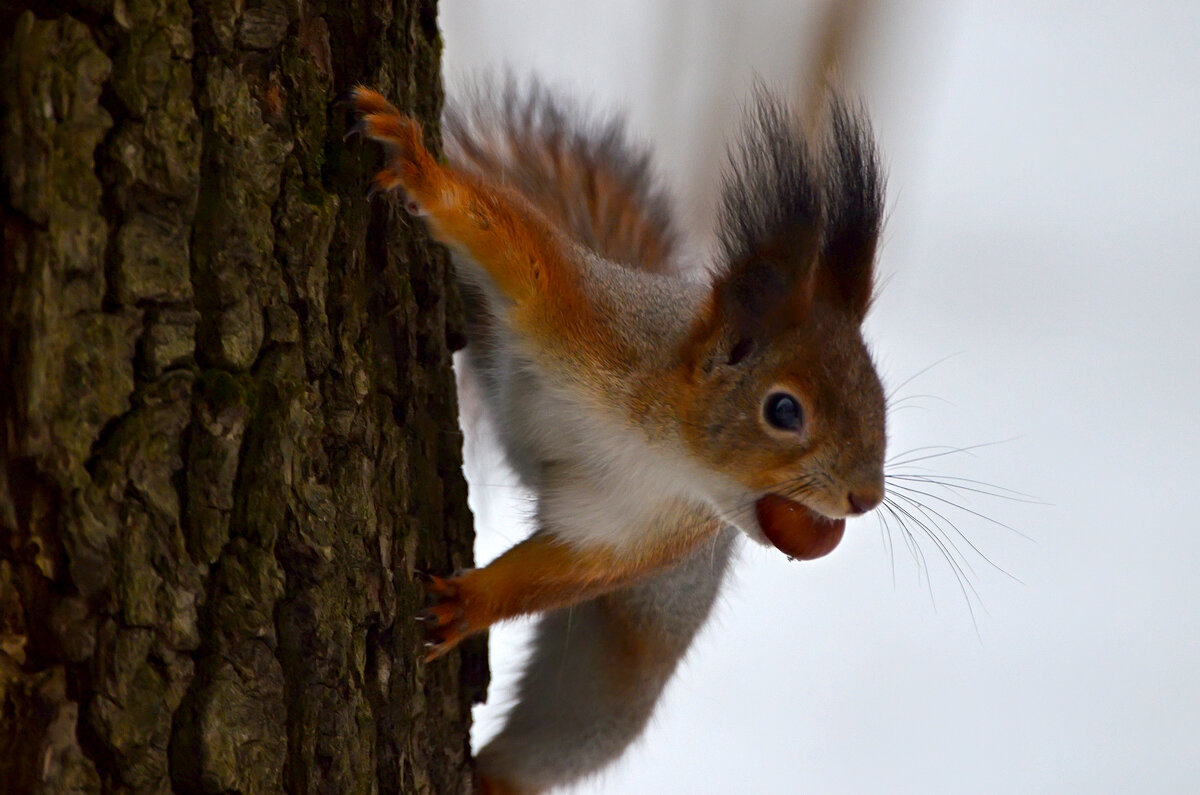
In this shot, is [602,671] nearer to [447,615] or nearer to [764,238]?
[447,615]

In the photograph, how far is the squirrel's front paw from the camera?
4.65 feet

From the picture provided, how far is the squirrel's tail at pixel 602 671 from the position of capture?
2.00 m

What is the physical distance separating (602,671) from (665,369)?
682 millimetres

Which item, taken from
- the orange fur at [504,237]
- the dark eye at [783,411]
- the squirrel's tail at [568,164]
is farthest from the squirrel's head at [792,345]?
the squirrel's tail at [568,164]

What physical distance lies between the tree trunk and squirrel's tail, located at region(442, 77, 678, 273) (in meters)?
0.60

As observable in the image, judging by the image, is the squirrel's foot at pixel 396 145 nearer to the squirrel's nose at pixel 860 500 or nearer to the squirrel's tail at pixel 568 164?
the squirrel's tail at pixel 568 164

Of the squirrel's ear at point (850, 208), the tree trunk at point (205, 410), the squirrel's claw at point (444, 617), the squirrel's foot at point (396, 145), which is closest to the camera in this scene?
the tree trunk at point (205, 410)

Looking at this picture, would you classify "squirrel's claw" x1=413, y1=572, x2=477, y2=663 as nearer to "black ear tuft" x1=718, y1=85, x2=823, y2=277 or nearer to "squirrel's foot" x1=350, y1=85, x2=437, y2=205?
"squirrel's foot" x1=350, y1=85, x2=437, y2=205

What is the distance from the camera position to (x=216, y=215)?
101 cm

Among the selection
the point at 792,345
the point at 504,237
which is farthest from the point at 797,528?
the point at 504,237

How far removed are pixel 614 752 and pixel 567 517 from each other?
551 mm

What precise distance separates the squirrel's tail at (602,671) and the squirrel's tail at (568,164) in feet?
1.94

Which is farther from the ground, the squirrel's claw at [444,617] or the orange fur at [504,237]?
the orange fur at [504,237]

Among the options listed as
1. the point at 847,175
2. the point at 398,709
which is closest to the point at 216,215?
the point at 398,709
